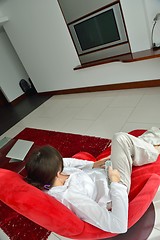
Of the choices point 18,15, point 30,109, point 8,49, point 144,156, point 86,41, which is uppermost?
point 18,15

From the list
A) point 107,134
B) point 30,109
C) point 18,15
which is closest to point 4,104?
point 30,109

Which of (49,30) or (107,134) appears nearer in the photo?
(107,134)

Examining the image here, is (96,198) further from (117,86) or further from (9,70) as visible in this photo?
(9,70)

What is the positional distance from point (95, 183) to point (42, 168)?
39 centimetres

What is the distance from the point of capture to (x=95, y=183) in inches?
49.5

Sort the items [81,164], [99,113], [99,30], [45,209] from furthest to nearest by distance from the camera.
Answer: [99,30], [99,113], [81,164], [45,209]

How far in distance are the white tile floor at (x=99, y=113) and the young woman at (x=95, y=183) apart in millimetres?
1115

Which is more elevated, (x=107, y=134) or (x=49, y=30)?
(x=49, y=30)

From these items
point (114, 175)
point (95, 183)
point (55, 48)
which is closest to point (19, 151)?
point (95, 183)

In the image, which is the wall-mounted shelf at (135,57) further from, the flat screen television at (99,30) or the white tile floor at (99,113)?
the white tile floor at (99,113)

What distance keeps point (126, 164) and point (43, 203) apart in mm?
623

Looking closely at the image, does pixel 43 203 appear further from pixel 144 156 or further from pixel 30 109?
pixel 30 109

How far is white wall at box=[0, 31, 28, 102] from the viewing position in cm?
535

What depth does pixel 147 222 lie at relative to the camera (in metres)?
1.39
